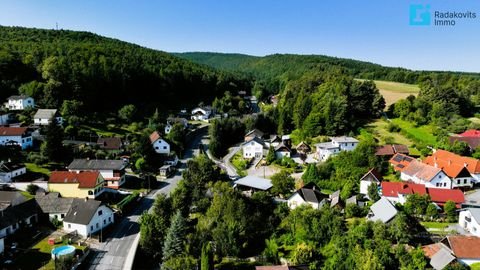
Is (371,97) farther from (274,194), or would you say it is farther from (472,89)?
(274,194)

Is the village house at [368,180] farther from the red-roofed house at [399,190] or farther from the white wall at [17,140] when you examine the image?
the white wall at [17,140]

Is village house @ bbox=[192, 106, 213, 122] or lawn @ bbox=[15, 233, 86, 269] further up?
village house @ bbox=[192, 106, 213, 122]

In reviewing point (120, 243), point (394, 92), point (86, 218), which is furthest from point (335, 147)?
point (394, 92)

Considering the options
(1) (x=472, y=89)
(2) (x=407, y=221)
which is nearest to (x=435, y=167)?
(2) (x=407, y=221)

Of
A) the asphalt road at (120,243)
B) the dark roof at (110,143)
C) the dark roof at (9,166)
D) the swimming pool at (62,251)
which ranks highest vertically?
the dark roof at (110,143)

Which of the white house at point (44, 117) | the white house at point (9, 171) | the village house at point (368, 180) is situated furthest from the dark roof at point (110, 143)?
the village house at point (368, 180)

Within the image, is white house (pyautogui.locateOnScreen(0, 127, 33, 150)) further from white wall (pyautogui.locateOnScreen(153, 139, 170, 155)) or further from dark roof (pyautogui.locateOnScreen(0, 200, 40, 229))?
dark roof (pyautogui.locateOnScreen(0, 200, 40, 229))

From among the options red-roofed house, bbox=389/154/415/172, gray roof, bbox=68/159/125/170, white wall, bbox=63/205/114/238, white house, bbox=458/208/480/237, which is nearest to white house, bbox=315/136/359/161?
red-roofed house, bbox=389/154/415/172

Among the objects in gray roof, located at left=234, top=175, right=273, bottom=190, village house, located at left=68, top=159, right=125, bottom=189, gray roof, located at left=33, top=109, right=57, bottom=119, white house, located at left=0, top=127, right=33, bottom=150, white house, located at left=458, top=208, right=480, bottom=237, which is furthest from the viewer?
gray roof, located at left=33, top=109, right=57, bottom=119
